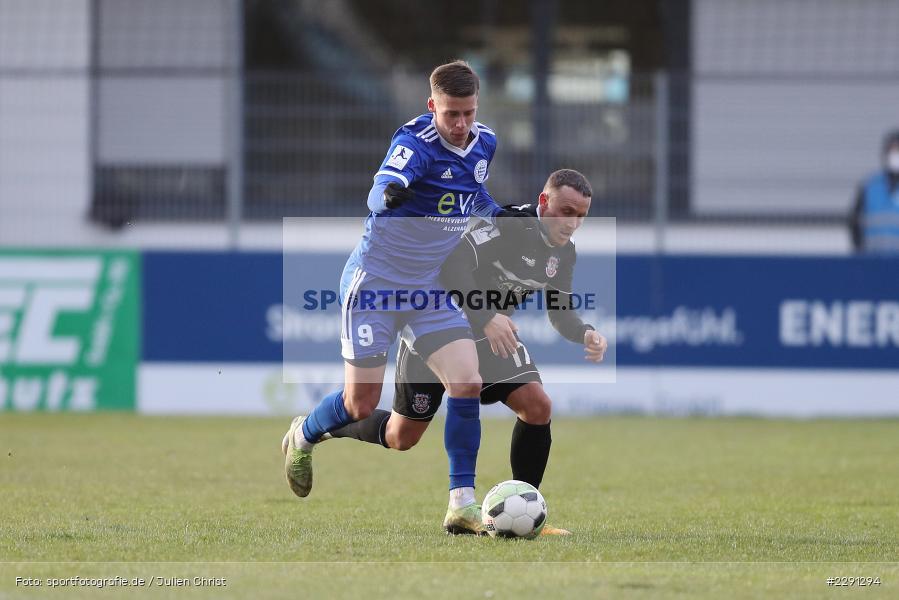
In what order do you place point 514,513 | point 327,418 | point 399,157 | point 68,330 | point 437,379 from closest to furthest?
point 514,513, point 399,157, point 437,379, point 327,418, point 68,330

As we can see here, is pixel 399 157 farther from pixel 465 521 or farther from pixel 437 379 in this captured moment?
pixel 465 521

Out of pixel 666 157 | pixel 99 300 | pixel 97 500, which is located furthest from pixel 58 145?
pixel 97 500

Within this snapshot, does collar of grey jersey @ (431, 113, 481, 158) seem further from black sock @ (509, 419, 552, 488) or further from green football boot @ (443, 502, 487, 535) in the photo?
green football boot @ (443, 502, 487, 535)

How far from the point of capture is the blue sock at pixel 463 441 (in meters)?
6.36

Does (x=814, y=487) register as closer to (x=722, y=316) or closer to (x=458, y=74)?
(x=458, y=74)

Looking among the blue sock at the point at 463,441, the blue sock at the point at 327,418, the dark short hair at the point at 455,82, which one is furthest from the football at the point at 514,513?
the dark short hair at the point at 455,82

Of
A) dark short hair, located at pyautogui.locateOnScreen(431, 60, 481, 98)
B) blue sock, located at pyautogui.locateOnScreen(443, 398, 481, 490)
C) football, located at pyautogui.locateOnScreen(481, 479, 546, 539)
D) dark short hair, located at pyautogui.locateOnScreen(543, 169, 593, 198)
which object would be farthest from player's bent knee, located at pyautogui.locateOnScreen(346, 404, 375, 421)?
dark short hair, located at pyautogui.locateOnScreen(431, 60, 481, 98)

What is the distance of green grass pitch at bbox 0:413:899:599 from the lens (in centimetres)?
502

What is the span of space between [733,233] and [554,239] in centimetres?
803

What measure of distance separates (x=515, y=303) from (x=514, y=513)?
3.94 feet

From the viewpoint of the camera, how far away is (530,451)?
21.8ft

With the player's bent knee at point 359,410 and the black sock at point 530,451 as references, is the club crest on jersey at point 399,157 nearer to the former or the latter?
the player's bent knee at point 359,410

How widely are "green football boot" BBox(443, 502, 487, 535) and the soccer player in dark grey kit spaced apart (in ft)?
1.62

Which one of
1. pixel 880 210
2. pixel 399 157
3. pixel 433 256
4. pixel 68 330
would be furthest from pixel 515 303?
pixel 880 210
